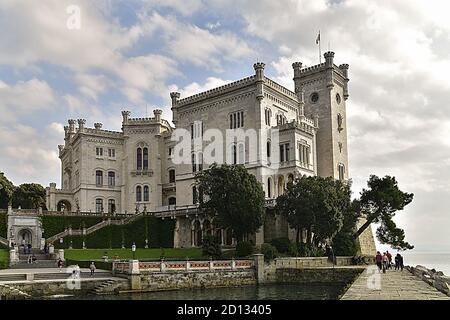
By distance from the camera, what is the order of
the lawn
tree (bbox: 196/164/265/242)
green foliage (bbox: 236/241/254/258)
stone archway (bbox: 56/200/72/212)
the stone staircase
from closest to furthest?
the stone staircase < green foliage (bbox: 236/241/254/258) < tree (bbox: 196/164/265/242) < the lawn < stone archway (bbox: 56/200/72/212)

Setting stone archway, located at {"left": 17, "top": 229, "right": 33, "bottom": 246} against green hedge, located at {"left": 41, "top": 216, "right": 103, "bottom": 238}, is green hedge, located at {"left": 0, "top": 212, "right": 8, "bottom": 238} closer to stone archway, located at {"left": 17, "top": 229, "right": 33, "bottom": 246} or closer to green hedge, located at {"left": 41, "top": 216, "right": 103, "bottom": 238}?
stone archway, located at {"left": 17, "top": 229, "right": 33, "bottom": 246}

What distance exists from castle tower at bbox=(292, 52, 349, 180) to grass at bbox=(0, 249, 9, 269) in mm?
33344

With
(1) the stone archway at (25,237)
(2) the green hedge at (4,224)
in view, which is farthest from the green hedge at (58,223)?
(2) the green hedge at (4,224)

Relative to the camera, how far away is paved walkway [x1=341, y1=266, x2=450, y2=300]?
1973cm

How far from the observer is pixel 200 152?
2372 inches

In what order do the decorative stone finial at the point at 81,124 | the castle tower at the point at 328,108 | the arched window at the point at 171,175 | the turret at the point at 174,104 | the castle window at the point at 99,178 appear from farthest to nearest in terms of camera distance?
the arched window at the point at 171,175
the castle window at the point at 99,178
the decorative stone finial at the point at 81,124
the turret at the point at 174,104
the castle tower at the point at 328,108

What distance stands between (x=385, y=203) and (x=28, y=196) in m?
48.1

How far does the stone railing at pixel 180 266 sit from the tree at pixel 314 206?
5821mm

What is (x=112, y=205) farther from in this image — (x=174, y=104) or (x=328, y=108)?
(x=328, y=108)

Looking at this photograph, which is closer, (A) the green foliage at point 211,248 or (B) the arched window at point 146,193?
(A) the green foliage at point 211,248

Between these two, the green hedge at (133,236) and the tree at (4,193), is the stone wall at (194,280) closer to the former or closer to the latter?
the green hedge at (133,236)

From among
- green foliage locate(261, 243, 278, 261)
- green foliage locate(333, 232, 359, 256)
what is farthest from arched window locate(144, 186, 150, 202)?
green foliage locate(261, 243, 278, 261)

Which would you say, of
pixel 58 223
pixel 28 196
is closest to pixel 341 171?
pixel 58 223

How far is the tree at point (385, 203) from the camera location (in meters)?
46.7
